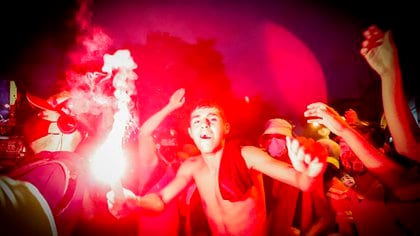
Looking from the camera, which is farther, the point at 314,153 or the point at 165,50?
the point at 165,50

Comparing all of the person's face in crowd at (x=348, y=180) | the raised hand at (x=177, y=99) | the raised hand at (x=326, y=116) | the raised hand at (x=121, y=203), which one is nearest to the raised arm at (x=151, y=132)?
the raised hand at (x=177, y=99)

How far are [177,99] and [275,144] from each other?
5.91ft

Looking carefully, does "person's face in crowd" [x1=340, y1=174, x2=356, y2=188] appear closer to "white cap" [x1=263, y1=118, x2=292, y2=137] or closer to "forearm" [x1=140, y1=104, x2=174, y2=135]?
"white cap" [x1=263, y1=118, x2=292, y2=137]

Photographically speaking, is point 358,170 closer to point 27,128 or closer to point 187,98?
point 187,98

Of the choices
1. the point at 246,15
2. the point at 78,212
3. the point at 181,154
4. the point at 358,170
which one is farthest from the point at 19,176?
the point at 358,170

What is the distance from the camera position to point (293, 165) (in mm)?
4215

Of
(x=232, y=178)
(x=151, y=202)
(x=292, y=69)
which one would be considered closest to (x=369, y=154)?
(x=292, y=69)

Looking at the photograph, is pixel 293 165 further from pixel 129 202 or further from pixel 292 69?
pixel 129 202

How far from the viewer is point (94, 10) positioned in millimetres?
5883

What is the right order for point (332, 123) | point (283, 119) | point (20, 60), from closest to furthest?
point (332, 123), point (283, 119), point (20, 60)

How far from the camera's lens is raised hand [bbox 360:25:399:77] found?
4938 mm

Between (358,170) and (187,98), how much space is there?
3.05 meters

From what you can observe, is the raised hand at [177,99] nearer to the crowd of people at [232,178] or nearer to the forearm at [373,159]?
the crowd of people at [232,178]

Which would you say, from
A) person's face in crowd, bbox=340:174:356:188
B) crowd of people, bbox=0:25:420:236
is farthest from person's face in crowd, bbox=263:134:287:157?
person's face in crowd, bbox=340:174:356:188
